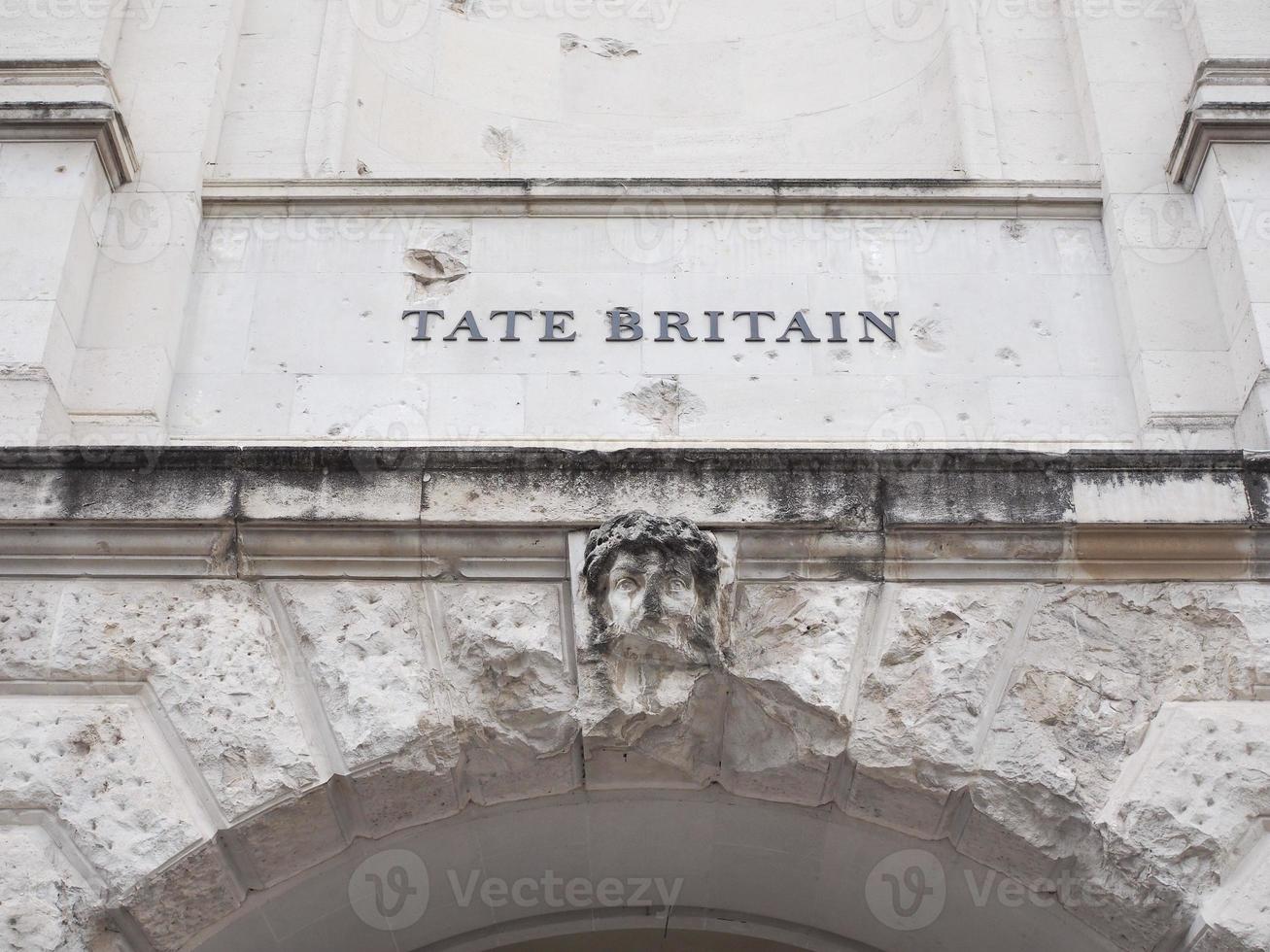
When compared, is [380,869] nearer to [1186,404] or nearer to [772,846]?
[772,846]

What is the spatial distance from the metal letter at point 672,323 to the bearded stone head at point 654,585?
1.34 metres

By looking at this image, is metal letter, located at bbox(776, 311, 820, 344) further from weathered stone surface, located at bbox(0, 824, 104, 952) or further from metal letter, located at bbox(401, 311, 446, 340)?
weathered stone surface, located at bbox(0, 824, 104, 952)

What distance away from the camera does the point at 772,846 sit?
5859 mm

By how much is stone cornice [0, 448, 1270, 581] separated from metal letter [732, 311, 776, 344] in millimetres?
1056

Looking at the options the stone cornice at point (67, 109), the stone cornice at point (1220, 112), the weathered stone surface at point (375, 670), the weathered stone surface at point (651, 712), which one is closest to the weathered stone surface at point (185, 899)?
the weathered stone surface at point (651, 712)

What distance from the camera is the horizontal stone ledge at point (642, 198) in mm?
6840

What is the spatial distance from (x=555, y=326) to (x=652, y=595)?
1.65 metres

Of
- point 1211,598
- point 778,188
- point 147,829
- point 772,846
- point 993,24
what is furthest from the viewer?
point 993,24

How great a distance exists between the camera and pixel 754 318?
655cm

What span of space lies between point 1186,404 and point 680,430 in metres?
1.92

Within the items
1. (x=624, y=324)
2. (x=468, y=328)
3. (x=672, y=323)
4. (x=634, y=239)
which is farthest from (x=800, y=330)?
(x=468, y=328)

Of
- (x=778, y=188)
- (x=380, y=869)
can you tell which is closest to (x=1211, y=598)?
(x=778, y=188)

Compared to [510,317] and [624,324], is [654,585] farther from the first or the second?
[510,317]

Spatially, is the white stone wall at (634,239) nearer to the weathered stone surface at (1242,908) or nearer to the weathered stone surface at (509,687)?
the weathered stone surface at (509,687)
